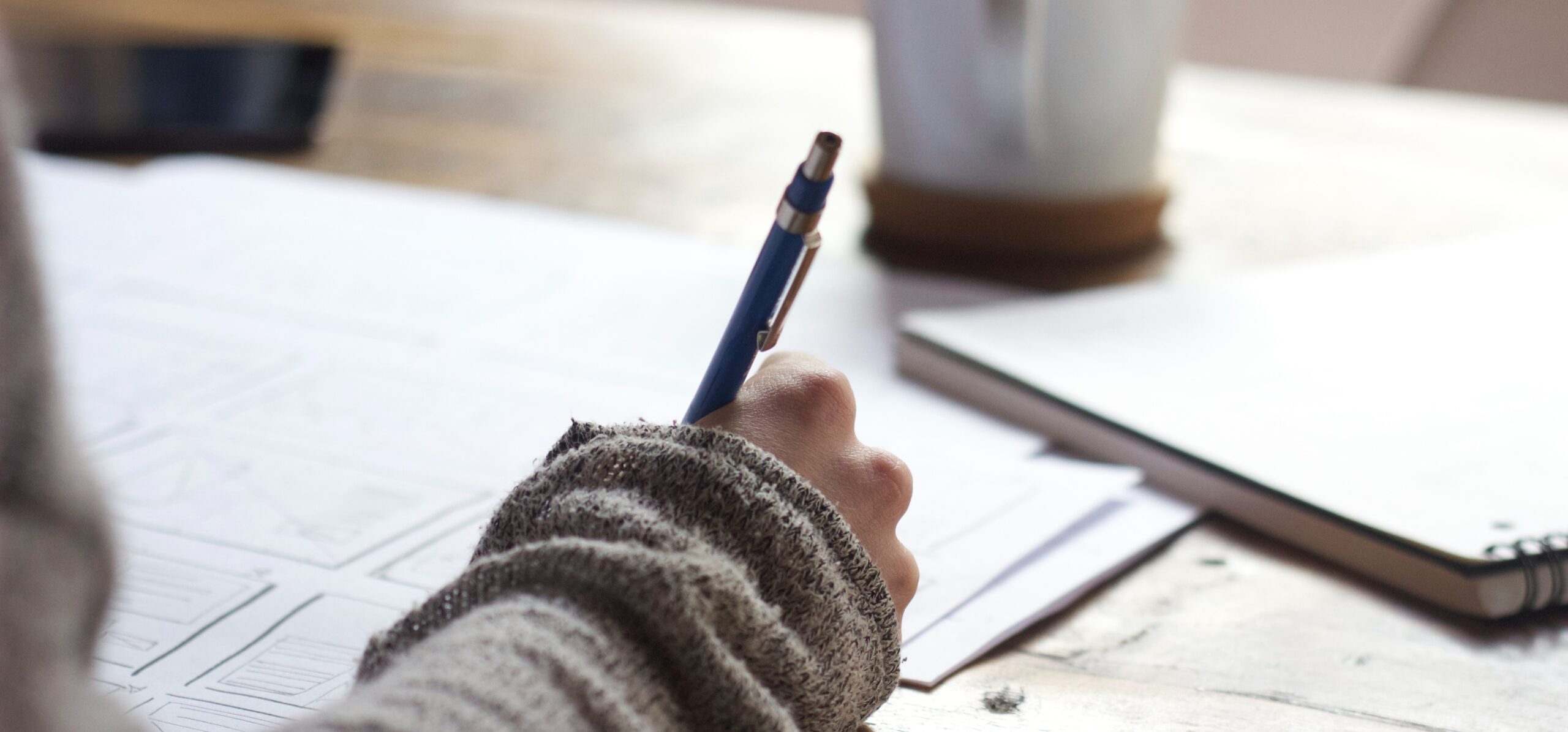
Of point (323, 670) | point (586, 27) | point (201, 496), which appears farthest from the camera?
point (586, 27)

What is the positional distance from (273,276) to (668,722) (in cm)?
49

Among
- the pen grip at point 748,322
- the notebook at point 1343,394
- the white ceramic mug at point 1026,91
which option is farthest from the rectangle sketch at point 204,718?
the white ceramic mug at point 1026,91

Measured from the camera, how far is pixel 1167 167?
28.9 inches

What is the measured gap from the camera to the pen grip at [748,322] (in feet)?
1.07

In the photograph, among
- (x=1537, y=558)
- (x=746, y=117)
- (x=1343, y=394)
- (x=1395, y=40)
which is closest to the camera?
(x=1537, y=558)

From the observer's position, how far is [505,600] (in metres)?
0.27

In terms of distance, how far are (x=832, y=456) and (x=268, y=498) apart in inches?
8.5

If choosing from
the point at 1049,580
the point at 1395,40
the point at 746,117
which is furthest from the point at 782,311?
the point at 1395,40

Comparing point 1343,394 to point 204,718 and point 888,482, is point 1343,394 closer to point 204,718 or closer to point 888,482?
point 888,482

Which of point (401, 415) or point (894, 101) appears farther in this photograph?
point (894, 101)

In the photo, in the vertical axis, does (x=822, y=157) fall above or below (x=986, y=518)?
above

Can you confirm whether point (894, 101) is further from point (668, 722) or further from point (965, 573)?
point (668, 722)

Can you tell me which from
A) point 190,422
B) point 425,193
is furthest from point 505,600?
point 425,193

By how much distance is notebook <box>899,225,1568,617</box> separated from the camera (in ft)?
1.29
